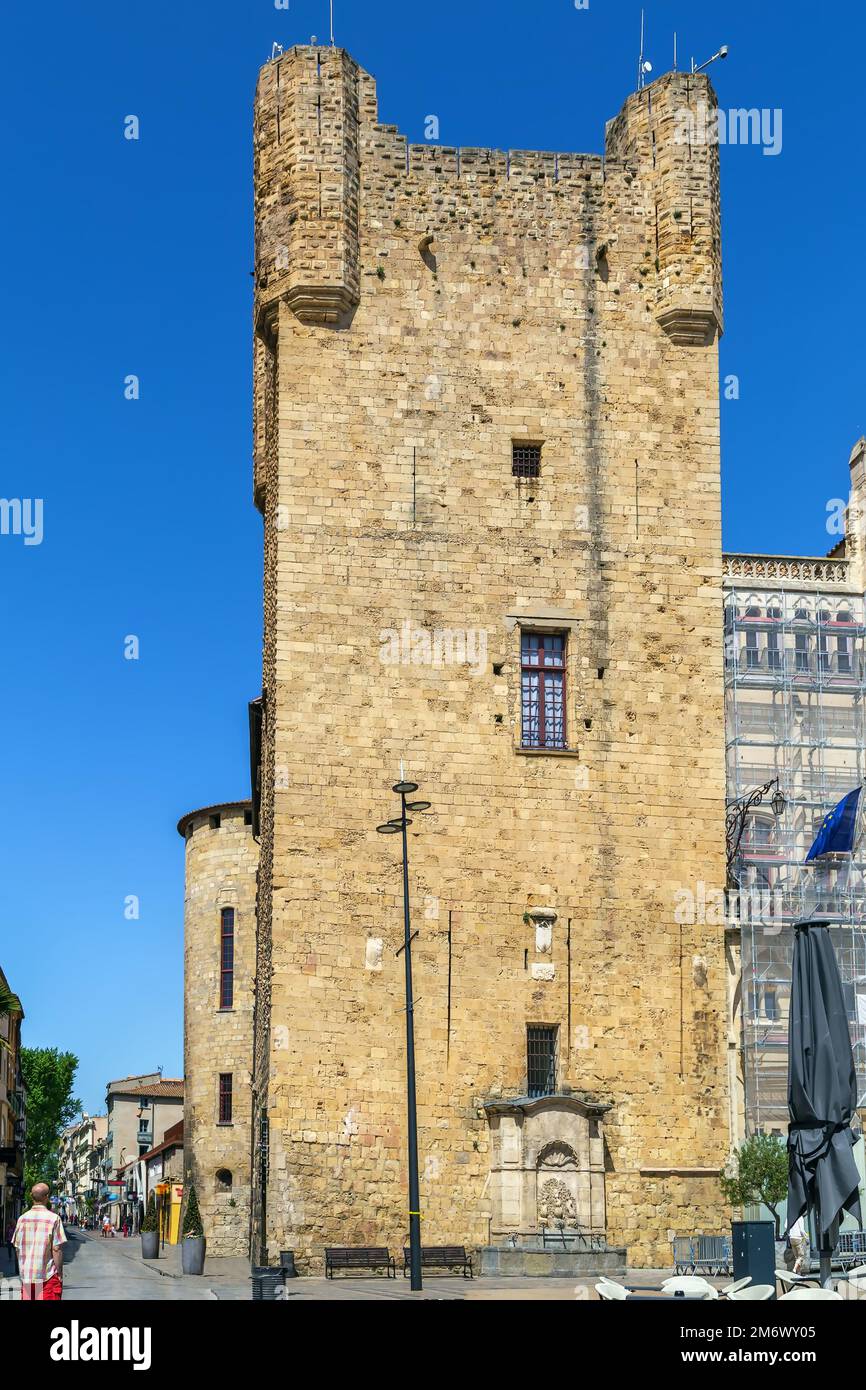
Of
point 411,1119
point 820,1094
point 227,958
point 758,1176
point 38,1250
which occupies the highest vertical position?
point 227,958

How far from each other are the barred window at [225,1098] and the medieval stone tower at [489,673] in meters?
15.2

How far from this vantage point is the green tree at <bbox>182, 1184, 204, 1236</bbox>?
138 feet

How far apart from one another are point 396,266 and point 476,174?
237 cm

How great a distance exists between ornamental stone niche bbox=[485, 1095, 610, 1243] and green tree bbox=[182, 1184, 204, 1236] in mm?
15874

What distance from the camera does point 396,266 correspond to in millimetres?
31281

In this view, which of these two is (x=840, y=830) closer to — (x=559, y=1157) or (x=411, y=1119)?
(x=559, y=1157)

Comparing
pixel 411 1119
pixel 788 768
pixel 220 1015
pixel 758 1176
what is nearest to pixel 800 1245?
pixel 758 1176

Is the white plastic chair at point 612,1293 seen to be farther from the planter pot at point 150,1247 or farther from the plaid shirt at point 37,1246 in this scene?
the planter pot at point 150,1247

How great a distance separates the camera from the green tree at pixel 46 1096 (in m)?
112

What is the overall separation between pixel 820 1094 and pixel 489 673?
42.2 ft

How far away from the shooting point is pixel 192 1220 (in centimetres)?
4231

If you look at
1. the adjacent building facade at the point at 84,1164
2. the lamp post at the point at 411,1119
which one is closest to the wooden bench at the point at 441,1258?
the lamp post at the point at 411,1119
